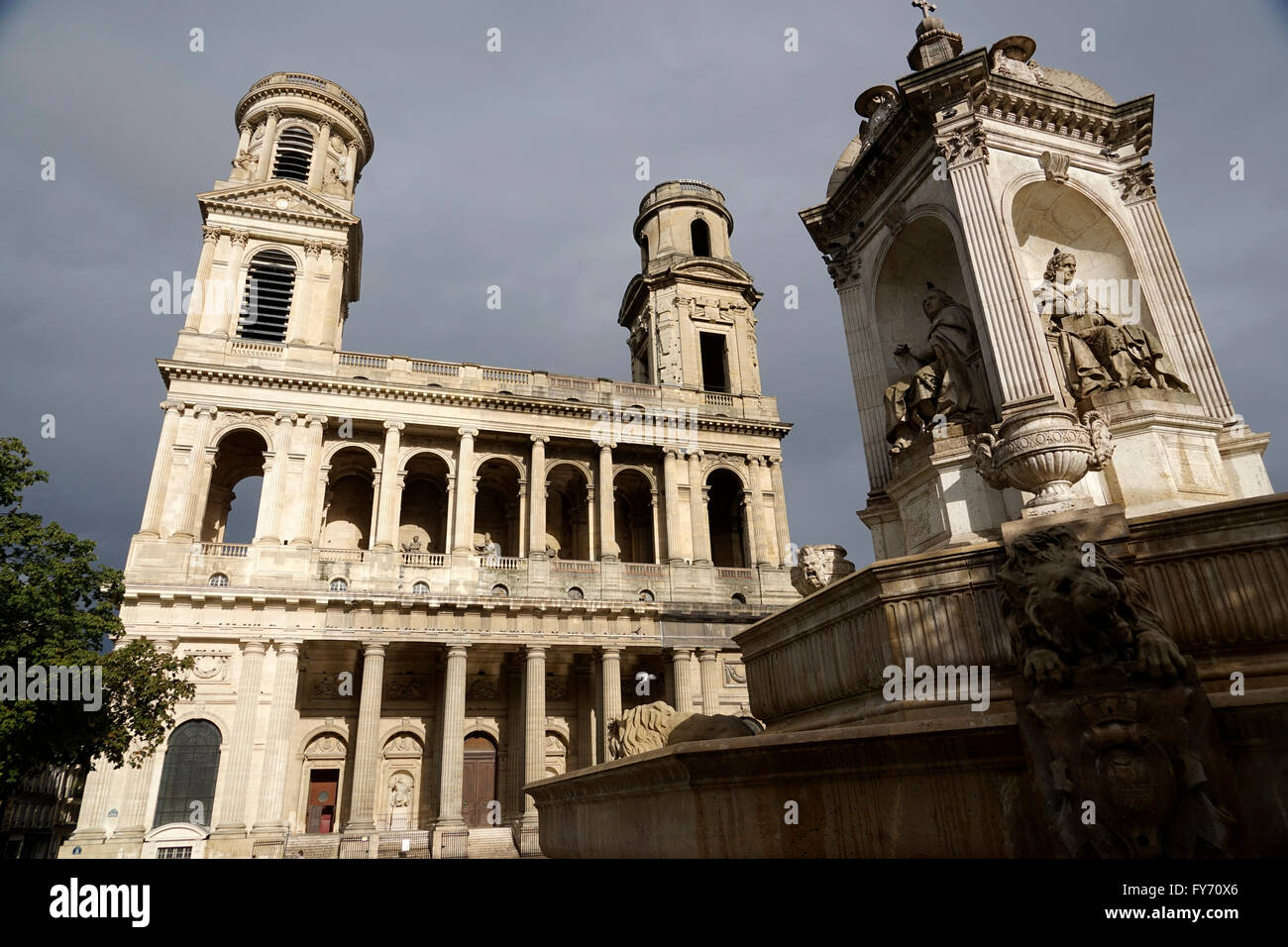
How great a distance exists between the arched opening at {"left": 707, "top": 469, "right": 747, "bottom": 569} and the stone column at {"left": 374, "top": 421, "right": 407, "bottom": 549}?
43.2 feet

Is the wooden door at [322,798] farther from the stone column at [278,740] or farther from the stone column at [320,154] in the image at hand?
→ the stone column at [320,154]

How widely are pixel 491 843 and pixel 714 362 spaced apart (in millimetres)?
23477

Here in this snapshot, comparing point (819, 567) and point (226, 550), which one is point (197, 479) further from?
point (819, 567)

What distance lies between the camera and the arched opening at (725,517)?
112 feet

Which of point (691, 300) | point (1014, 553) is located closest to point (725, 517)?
point (691, 300)

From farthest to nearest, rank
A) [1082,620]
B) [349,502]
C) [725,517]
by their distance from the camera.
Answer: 1. [725,517]
2. [349,502]
3. [1082,620]

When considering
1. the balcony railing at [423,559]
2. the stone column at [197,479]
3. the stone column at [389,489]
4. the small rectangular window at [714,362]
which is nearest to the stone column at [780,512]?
the small rectangular window at [714,362]

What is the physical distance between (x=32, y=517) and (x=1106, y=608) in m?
20.6

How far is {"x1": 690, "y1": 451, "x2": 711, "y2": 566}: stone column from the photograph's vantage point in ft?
99.9

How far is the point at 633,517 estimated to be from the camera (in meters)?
34.4

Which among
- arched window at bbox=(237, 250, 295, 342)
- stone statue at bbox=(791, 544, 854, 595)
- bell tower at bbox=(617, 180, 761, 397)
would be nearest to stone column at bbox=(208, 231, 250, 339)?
arched window at bbox=(237, 250, 295, 342)

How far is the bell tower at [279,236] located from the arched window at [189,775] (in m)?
12.9

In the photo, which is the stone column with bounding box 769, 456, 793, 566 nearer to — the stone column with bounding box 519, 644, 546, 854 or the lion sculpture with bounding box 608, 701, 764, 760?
the stone column with bounding box 519, 644, 546, 854
